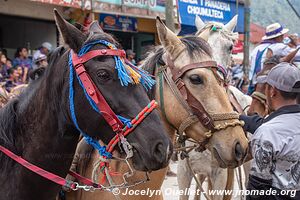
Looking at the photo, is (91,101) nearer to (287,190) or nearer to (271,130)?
(271,130)

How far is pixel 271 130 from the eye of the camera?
278cm

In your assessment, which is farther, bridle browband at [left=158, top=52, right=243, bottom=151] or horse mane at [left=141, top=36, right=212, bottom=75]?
horse mane at [left=141, top=36, right=212, bottom=75]

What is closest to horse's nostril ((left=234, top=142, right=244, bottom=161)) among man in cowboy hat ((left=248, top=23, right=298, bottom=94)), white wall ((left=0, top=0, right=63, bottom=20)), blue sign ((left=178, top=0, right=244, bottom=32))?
man in cowboy hat ((left=248, top=23, right=298, bottom=94))

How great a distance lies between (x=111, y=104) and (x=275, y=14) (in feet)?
77.4

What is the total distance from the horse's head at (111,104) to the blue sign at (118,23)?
1127 cm

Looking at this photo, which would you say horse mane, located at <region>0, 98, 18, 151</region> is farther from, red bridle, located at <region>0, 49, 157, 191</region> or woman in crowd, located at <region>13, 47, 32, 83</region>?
woman in crowd, located at <region>13, 47, 32, 83</region>

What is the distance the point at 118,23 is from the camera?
46.1 ft

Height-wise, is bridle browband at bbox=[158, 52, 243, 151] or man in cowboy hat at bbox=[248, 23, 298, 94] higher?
man in cowboy hat at bbox=[248, 23, 298, 94]

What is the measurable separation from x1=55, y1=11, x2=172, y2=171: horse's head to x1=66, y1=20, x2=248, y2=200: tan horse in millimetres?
865

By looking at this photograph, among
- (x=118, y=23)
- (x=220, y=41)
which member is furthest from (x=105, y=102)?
(x=118, y=23)

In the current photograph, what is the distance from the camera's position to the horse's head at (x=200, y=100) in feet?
10.5

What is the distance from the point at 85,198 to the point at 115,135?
118cm

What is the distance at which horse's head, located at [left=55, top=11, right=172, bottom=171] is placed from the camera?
232cm

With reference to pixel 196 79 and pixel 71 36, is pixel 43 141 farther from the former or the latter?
pixel 196 79
